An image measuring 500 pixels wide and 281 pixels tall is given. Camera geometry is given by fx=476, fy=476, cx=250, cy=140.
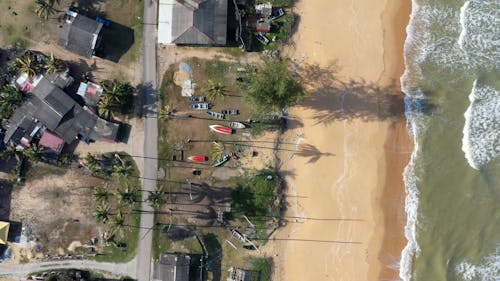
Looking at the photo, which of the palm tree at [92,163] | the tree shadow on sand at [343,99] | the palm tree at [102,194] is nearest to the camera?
the palm tree at [102,194]

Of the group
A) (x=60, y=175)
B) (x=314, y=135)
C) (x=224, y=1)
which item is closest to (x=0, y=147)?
(x=60, y=175)

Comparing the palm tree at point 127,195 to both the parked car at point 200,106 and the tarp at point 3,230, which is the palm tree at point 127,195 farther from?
the tarp at point 3,230

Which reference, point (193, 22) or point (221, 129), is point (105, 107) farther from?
point (193, 22)

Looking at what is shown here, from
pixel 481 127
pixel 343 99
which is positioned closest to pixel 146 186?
pixel 343 99

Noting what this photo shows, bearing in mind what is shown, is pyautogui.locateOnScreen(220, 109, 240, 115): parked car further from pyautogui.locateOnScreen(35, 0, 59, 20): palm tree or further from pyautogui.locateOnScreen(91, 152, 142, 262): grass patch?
→ pyautogui.locateOnScreen(35, 0, 59, 20): palm tree

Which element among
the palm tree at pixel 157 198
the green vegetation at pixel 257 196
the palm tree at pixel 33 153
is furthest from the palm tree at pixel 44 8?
the green vegetation at pixel 257 196

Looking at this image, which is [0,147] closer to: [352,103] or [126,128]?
[126,128]
